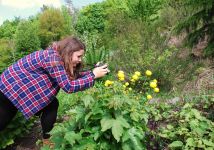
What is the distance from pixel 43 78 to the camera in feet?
11.3

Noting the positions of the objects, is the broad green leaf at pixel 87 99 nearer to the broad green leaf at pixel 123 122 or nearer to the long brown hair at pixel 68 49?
the broad green leaf at pixel 123 122

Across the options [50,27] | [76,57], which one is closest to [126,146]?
[76,57]

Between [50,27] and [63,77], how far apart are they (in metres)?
21.5

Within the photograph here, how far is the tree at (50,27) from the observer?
2377 centimetres

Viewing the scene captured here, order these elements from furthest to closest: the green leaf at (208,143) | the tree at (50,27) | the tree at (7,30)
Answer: the tree at (7,30) < the tree at (50,27) < the green leaf at (208,143)

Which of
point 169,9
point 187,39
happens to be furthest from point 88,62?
point 169,9

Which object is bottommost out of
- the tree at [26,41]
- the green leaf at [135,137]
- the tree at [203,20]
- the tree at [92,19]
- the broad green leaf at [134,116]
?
the tree at [92,19]

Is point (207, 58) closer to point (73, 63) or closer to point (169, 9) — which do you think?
point (169, 9)

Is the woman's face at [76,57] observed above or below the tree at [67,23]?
above

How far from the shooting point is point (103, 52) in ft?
33.0

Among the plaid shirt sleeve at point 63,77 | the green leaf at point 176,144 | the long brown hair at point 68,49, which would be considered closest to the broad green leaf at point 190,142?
the green leaf at point 176,144

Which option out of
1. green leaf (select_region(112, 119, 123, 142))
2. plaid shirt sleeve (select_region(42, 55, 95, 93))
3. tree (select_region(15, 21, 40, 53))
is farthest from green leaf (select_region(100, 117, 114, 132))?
tree (select_region(15, 21, 40, 53))

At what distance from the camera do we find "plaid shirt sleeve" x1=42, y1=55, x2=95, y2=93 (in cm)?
324

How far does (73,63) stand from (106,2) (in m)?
26.4
